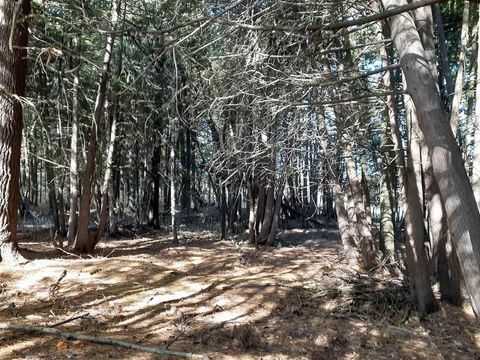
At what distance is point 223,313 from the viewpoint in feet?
18.4

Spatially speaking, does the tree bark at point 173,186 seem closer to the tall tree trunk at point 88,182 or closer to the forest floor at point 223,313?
the tall tree trunk at point 88,182

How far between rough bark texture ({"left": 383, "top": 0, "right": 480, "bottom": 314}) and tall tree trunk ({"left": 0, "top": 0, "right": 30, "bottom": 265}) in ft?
16.7

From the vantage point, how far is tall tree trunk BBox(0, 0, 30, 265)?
19.9 feet

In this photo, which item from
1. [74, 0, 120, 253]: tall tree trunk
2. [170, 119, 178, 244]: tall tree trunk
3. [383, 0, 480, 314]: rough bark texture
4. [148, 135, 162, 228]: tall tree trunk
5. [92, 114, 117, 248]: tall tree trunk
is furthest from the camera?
[148, 135, 162, 228]: tall tree trunk

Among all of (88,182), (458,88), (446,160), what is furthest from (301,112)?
(88,182)

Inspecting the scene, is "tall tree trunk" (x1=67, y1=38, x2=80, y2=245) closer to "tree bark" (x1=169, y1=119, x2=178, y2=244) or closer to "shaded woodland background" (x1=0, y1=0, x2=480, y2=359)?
"shaded woodland background" (x1=0, y1=0, x2=480, y2=359)

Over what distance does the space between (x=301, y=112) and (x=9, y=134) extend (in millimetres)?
4553

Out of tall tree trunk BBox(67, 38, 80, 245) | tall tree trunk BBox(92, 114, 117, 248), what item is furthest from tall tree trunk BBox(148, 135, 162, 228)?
tall tree trunk BBox(67, 38, 80, 245)

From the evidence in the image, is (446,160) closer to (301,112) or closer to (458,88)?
(301,112)

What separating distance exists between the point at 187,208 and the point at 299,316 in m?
16.6

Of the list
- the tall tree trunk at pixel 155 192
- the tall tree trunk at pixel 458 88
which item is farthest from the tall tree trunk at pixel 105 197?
the tall tree trunk at pixel 458 88

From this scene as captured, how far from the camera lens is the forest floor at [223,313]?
4531 millimetres

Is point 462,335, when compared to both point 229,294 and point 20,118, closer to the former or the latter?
point 229,294

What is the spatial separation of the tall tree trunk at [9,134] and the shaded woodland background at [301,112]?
2cm
